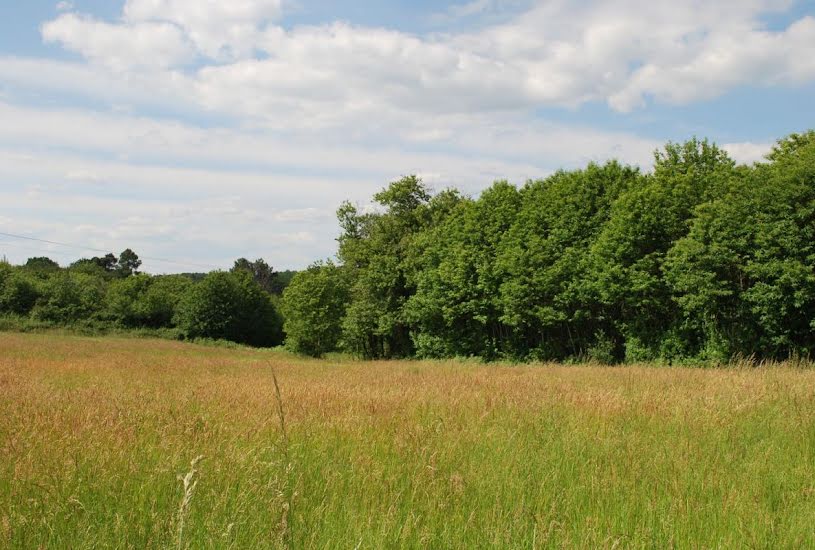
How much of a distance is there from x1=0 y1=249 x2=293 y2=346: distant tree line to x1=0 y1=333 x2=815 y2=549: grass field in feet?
210

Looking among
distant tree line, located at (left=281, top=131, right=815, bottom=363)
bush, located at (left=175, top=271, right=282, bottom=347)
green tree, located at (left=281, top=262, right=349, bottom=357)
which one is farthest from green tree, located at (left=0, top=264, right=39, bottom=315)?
distant tree line, located at (left=281, top=131, right=815, bottom=363)

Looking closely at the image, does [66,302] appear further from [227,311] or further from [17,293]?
[227,311]

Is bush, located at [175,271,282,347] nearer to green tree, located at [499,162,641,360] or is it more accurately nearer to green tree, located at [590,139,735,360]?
Result: green tree, located at [499,162,641,360]

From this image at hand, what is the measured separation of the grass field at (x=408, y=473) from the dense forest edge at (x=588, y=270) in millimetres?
17884

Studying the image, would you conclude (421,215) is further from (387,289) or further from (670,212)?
(670,212)

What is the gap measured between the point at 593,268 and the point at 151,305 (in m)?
61.3

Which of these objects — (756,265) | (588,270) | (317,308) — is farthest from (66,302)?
(756,265)

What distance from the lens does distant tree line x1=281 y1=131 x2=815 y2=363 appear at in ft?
77.0

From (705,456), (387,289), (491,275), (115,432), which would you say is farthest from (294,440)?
(387,289)

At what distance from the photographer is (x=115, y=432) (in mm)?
5512

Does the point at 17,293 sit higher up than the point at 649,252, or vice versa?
the point at 649,252

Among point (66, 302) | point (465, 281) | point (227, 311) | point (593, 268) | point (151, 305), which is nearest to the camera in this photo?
point (593, 268)

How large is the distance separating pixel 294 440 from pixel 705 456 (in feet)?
12.6

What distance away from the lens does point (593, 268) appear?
29.8m
